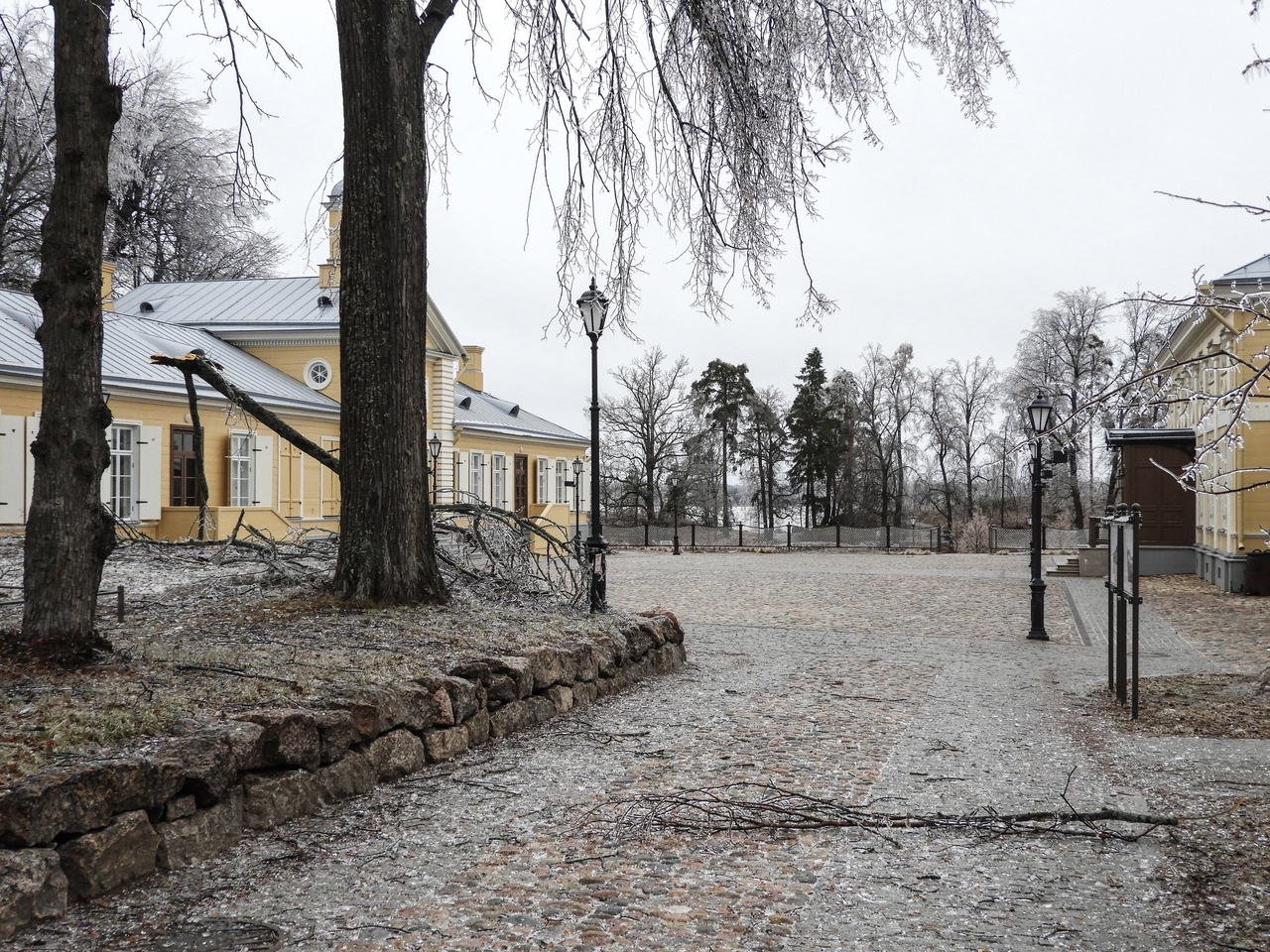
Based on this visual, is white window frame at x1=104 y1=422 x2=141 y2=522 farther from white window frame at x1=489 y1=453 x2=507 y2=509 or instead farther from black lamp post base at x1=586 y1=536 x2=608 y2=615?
white window frame at x1=489 y1=453 x2=507 y2=509

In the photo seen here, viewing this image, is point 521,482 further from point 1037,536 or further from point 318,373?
point 1037,536

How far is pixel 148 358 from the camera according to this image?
2069 cm

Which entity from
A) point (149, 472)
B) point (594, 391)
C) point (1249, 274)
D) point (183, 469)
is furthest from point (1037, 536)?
point (183, 469)

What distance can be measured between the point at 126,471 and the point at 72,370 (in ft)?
50.7

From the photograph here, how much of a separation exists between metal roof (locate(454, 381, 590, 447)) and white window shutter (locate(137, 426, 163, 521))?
39.4ft

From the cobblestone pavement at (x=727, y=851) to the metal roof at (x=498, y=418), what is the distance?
24767mm

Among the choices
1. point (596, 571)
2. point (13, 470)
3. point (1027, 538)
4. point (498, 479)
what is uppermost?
point (498, 479)

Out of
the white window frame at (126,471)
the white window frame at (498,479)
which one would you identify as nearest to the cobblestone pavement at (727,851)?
the white window frame at (126,471)

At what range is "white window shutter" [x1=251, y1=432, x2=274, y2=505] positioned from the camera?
22266 mm

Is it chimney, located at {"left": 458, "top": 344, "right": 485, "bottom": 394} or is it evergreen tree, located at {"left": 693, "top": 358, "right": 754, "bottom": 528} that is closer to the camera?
chimney, located at {"left": 458, "top": 344, "right": 485, "bottom": 394}

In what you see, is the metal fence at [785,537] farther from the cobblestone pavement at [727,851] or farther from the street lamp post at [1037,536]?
the cobblestone pavement at [727,851]

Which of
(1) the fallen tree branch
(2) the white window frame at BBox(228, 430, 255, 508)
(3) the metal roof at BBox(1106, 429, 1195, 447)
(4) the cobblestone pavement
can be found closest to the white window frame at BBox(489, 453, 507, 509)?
(2) the white window frame at BBox(228, 430, 255, 508)

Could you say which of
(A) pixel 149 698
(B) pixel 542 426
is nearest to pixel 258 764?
(A) pixel 149 698

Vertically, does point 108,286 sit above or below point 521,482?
above
